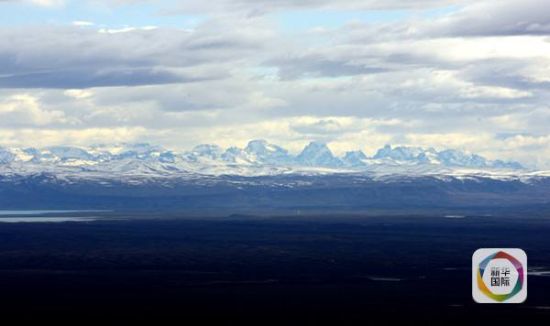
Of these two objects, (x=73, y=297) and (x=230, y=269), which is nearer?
(x=73, y=297)

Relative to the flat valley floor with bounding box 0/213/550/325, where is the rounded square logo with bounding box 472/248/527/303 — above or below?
above

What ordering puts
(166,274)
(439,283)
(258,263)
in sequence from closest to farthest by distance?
(439,283) → (166,274) → (258,263)

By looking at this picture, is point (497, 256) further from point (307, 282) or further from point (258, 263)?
point (258, 263)

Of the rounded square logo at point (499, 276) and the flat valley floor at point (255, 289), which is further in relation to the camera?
the flat valley floor at point (255, 289)

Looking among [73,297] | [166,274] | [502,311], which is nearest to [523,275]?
[502,311]

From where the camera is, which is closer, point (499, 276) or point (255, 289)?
point (499, 276)

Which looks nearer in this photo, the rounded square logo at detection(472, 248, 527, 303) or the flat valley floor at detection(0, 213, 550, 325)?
the rounded square logo at detection(472, 248, 527, 303)

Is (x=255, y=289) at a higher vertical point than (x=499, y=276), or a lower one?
lower

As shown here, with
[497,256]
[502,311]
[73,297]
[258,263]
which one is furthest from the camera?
[258,263]
